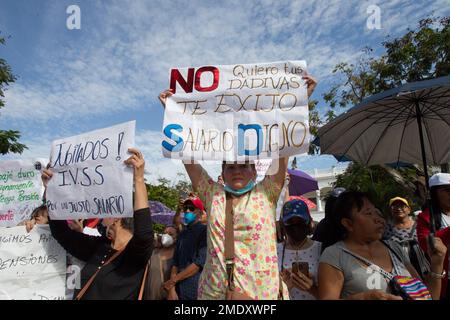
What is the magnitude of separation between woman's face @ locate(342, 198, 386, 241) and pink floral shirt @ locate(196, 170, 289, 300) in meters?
0.53

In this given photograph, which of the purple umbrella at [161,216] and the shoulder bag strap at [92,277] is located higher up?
the purple umbrella at [161,216]

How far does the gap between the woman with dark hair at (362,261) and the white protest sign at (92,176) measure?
1361 millimetres

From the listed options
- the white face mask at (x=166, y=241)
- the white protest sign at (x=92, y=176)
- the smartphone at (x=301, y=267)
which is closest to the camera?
the white protest sign at (x=92, y=176)

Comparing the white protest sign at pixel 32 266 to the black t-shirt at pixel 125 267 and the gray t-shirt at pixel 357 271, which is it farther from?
the gray t-shirt at pixel 357 271

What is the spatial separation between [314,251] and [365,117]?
1395 millimetres

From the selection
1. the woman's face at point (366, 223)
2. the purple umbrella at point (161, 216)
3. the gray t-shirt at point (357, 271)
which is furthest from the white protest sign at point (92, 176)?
the purple umbrella at point (161, 216)

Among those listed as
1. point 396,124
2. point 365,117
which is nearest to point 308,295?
point 365,117

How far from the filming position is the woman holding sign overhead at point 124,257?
224cm

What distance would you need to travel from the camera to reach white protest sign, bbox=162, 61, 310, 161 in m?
2.47

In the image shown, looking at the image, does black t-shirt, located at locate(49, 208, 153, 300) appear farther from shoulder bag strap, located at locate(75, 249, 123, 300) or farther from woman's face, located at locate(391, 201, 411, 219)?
woman's face, located at locate(391, 201, 411, 219)

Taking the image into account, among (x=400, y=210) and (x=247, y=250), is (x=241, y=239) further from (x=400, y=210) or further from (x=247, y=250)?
(x=400, y=210)

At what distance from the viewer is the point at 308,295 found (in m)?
2.59
